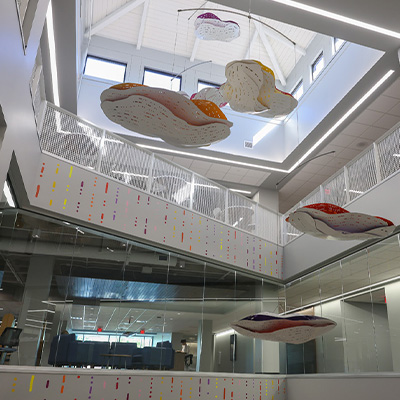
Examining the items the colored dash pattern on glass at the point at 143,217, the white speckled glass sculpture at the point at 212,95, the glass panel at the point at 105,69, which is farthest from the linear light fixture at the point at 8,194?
the glass panel at the point at 105,69

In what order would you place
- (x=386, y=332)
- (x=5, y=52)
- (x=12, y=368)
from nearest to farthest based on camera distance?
(x=5, y=52), (x=12, y=368), (x=386, y=332)

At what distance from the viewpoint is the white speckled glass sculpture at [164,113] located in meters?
5.10

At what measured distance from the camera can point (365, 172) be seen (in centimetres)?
993

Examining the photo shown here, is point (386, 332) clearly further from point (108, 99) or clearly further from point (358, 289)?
point (108, 99)

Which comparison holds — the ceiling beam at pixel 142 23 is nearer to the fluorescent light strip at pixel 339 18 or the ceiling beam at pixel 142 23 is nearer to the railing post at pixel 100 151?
the railing post at pixel 100 151

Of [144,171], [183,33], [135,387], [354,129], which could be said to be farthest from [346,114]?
[135,387]

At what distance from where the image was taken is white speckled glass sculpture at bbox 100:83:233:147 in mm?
5102

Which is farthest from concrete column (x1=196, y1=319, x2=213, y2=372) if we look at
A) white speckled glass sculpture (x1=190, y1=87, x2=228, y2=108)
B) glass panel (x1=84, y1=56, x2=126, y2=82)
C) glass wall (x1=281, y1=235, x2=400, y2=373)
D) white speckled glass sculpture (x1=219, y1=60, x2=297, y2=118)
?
glass panel (x1=84, y1=56, x2=126, y2=82)

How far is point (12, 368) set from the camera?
7.77 m

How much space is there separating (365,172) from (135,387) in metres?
7.10

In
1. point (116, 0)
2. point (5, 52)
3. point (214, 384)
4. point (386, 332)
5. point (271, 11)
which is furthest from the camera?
point (116, 0)

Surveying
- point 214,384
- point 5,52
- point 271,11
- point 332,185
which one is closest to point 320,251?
point 332,185

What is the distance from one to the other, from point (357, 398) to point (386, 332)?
1.61 metres

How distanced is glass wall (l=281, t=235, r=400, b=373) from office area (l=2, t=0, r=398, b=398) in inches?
1.0
